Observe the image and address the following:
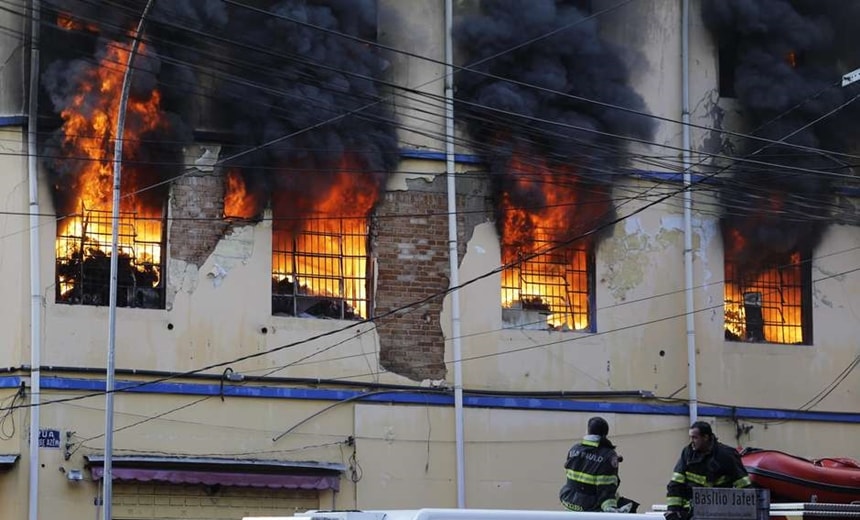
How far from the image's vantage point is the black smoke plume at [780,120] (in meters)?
23.1

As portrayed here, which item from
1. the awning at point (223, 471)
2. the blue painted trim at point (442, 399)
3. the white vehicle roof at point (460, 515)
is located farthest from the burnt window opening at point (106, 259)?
the white vehicle roof at point (460, 515)

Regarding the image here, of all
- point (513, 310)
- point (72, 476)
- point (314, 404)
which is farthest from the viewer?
point (513, 310)

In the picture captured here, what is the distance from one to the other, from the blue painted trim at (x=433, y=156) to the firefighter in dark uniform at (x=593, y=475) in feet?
31.2

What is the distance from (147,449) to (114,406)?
2.29 feet

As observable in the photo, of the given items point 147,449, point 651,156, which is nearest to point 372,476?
point 147,449

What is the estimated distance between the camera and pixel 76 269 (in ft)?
64.5

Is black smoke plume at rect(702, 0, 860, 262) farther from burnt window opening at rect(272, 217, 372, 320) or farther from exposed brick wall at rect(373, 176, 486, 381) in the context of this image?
burnt window opening at rect(272, 217, 372, 320)

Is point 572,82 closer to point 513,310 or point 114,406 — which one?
point 513,310

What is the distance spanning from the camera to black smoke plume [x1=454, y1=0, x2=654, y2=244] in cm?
2167

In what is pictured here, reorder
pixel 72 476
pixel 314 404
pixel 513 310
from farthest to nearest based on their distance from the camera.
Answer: pixel 513 310 → pixel 314 404 → pixel 72 476

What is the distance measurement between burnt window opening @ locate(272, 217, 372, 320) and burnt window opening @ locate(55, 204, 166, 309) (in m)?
1.65

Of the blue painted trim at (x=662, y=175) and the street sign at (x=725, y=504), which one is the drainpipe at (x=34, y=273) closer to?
the blue painted trim at (x=662, y=175)

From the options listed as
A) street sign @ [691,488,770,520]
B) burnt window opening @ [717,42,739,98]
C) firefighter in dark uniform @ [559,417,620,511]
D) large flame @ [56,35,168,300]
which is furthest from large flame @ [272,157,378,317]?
street sign @ [691,488,770,520]

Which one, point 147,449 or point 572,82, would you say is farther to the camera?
point 572,82
